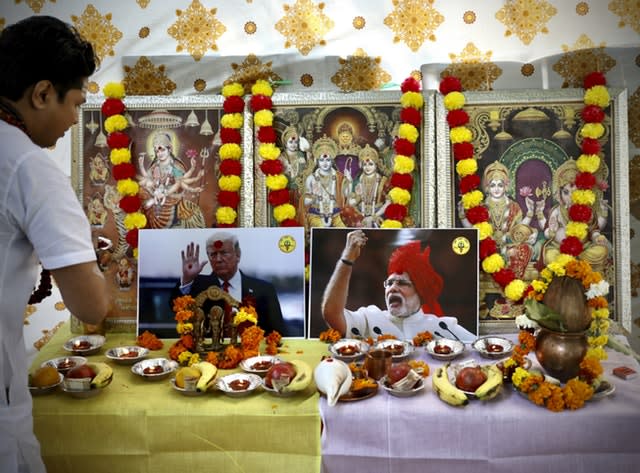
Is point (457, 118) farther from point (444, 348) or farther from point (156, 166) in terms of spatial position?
point (156, 166)

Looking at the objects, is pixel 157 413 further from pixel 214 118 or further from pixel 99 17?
pixel 99 17

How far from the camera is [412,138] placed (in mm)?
2885

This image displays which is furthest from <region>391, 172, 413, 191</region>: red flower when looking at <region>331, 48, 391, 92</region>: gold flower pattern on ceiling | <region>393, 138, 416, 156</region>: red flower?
<region>331, 48, 391, 92</region>: gold flower pattern on ceiling

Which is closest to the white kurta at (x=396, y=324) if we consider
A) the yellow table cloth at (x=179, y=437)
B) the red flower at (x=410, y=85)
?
the yellow table cloth at (x=179, y=437)

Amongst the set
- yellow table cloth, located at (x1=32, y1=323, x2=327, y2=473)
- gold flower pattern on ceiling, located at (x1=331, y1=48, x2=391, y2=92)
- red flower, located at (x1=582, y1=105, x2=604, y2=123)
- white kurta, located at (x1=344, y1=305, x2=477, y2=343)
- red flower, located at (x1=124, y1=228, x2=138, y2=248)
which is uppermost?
gold flower pattern on ceiling, located at (x1=331, y1=48, x2=391, y2=92)

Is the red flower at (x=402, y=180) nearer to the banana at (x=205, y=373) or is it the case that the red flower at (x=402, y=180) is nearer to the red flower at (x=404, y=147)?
the red flower at (x=404, y=147)

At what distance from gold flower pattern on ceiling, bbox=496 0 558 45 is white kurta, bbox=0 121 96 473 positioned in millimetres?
2496

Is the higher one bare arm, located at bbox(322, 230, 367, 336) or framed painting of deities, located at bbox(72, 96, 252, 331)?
framed painting of deities, located at bbox(72, 96, 252, 331)

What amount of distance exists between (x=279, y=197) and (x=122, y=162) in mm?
812

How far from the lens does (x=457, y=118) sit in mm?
2887

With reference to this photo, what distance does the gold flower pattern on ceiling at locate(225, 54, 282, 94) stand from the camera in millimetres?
3145

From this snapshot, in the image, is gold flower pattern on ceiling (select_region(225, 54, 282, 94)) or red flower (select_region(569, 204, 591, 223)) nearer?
red flower (select_region(569, 204, 591, 223))

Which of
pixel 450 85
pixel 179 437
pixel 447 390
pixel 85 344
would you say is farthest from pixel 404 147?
pixel 85 344

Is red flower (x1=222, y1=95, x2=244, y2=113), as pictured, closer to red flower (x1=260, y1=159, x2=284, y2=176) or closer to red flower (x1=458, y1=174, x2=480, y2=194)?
red flower (x1=260, y1=159, x2=284, y2=176)
